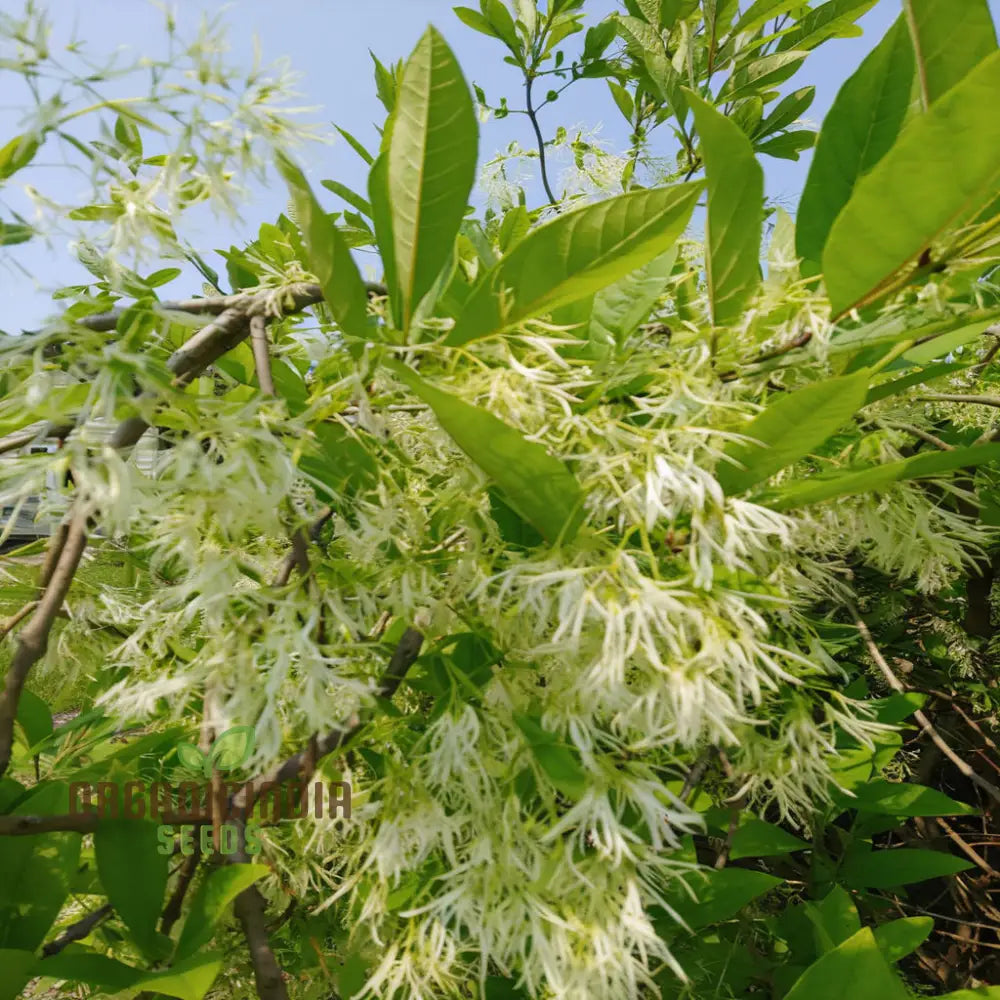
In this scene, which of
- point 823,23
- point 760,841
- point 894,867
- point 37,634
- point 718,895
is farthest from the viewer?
point 823,23

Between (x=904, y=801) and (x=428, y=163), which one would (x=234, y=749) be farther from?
(x=904, y=801)

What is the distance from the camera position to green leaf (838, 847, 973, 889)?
989 mm

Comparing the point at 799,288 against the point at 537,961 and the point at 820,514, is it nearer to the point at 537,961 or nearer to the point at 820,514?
the point at 820,514

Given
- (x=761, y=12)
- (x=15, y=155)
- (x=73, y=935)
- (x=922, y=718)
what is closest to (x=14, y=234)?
(x=15, y=155)

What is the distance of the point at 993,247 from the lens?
0.48 metres

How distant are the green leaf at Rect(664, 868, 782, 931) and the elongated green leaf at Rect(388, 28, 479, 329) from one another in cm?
62

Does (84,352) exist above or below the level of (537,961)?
above

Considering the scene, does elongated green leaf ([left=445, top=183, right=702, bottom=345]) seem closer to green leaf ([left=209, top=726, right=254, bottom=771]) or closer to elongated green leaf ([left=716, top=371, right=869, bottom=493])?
elongated green leaf ([left=716, top=371, right=869, bottom=493])

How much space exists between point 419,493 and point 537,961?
0.34 metres

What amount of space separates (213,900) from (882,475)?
0.51m

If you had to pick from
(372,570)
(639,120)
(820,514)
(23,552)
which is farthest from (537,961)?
(639,120)

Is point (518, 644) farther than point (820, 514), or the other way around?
point (820, 514)

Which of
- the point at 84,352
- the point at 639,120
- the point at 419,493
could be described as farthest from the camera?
the point at 639,120

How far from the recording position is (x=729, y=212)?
494mm
